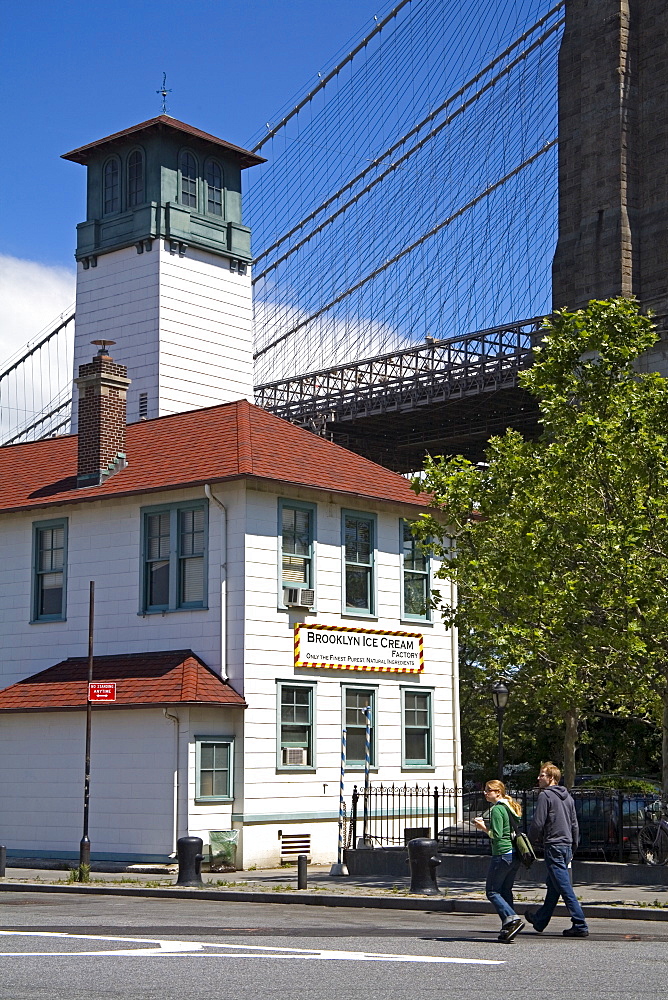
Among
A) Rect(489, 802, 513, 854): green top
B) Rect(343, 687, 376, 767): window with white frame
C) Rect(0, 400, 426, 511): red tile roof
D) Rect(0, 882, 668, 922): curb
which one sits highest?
Rect(0, 400, 426, 511): red tile roof

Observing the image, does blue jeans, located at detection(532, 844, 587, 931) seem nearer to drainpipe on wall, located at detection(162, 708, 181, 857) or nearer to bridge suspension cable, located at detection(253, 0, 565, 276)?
drainpipe on wall, located at detection(162, 708, 181, 857)

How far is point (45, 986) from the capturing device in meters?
10.6

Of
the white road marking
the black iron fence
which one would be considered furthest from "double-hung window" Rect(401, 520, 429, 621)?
the white road marking

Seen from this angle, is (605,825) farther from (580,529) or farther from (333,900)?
(333,900)

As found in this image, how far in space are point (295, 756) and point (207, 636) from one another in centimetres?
285

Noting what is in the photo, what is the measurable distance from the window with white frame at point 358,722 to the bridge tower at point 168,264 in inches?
649

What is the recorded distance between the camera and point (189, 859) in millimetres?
22062

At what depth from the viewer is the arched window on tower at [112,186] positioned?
46.6 metres

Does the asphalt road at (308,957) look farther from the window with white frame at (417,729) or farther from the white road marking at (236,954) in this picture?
the window with white frame at (417,729)

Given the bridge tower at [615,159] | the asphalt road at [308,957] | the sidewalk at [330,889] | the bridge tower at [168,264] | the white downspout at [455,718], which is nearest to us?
the asphalt road at [308,957]

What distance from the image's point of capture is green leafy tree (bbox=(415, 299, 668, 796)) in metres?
21.2

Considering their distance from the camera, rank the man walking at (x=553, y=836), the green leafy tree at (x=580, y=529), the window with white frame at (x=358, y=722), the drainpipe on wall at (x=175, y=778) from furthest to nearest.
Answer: the window with white frame at (x=358, y=722) < the drainpipe on wall at (x=175, y=778) < the green leafy tree at (x=580, y=529) < the man walking at (x=553, y=836)

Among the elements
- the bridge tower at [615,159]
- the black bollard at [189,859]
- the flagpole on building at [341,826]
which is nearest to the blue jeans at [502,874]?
the black bollard at [189,859]

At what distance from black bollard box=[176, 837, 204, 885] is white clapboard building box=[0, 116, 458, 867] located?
3.38 metres
